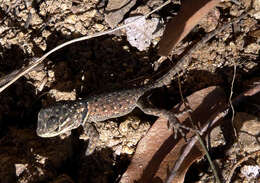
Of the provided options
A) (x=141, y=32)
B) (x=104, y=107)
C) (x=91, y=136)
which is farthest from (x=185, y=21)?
(x=91, y=136)

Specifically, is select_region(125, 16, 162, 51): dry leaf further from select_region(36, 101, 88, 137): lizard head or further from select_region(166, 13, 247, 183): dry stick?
select_region(36, 101, 88, 137): lizard head

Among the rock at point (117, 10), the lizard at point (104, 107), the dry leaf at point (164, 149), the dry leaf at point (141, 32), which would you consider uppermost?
the rock at point (117, 10)

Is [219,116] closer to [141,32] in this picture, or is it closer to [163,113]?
[163,113]

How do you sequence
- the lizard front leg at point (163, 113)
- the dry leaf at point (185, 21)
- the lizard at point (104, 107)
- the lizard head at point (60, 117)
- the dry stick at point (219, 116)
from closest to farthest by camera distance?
1. the dry leaf at point (185, 21)
2. the dry stick at point (219, 116)
3. the lizard front leg at point (163, 113)
4. the lizard head at point (60, 117)
5. the lizard at point (104, 107)

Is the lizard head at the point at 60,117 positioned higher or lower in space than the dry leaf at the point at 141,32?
lower

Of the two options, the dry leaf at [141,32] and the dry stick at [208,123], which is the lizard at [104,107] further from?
the dry leaf at [141,32]

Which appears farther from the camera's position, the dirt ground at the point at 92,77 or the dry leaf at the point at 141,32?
Result: the dry leaf at the point at 141,32

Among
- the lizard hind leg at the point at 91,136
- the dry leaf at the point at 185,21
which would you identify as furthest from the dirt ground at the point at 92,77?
the dry leaf at the point at 185,21
